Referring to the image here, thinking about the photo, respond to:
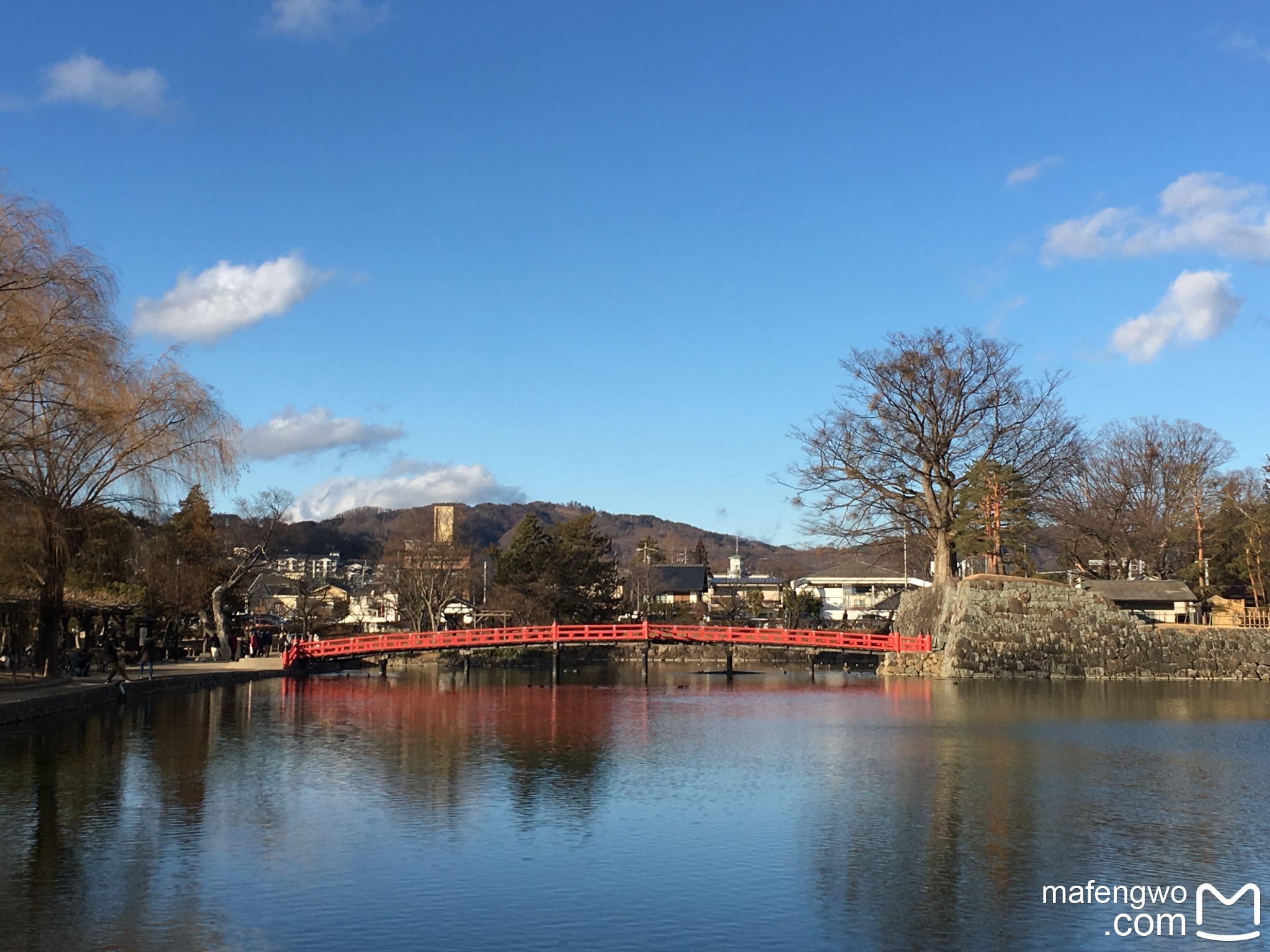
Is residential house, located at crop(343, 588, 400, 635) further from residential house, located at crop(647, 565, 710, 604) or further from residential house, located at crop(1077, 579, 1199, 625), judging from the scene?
residential house, located at crop(1077, 579, 1199, 625)

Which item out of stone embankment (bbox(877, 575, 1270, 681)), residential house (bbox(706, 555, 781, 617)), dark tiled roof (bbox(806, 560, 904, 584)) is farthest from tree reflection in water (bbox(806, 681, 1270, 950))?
dark tiled roof (bbox(806, 560, 904, 584))

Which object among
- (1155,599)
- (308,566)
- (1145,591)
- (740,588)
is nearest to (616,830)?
(1155,599)

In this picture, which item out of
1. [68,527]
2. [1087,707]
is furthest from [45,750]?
[1087,707]

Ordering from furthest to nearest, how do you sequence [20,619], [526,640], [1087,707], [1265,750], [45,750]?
[526,640], [20,619], [1087,707], [1265,750], [45,750]

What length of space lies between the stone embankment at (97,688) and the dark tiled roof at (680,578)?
54.3 meters

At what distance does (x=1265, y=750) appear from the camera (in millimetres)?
22734

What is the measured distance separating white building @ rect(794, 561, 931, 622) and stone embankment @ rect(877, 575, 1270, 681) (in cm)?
5273

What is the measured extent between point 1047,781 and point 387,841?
10661mm

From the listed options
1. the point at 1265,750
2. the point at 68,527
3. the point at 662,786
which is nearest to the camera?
the point at 662,786

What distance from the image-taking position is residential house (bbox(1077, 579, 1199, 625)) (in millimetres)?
44859

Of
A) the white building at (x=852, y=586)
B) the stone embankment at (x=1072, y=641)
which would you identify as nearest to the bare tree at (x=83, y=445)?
the stone embankment at (x=1072, y=641)

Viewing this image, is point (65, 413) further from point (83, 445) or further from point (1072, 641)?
point (1072, 641)

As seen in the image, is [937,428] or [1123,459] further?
[1123,459]

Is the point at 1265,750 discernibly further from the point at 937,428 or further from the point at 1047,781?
the point at 937,428
